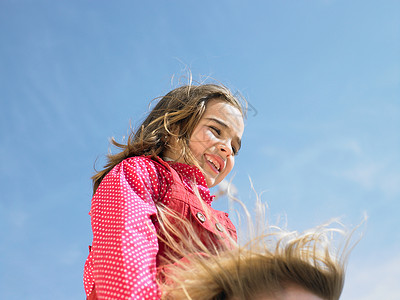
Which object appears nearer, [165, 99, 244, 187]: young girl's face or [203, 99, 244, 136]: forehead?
[165, 99, 244, 187]: young girl's face

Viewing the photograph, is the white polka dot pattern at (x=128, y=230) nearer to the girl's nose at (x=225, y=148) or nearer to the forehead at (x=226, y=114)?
the girl's nose at (x=225, y=148)

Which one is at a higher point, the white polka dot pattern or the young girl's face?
the young girl's face

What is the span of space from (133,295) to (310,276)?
1.93ft

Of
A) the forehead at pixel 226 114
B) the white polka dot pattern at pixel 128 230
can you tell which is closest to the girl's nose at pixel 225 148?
the forehead at pixel 226 114

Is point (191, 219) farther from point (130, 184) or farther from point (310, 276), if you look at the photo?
point (310, 276)

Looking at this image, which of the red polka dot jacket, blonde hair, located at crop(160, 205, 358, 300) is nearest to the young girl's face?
the red polka dot jacket

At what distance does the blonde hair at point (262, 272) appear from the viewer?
3.75ft

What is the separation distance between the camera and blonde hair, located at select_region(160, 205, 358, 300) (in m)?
1.14

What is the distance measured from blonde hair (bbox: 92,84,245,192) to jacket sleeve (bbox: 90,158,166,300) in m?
0.37

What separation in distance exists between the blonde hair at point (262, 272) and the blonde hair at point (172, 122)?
1.27 meters

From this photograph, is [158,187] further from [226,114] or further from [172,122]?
[226,114]

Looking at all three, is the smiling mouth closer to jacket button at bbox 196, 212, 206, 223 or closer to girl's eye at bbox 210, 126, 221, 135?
girl's eye at bbox 210, 126, 221, 135

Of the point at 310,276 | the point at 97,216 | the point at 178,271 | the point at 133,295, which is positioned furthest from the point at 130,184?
the point at 310,276

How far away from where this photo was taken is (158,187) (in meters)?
2.22
